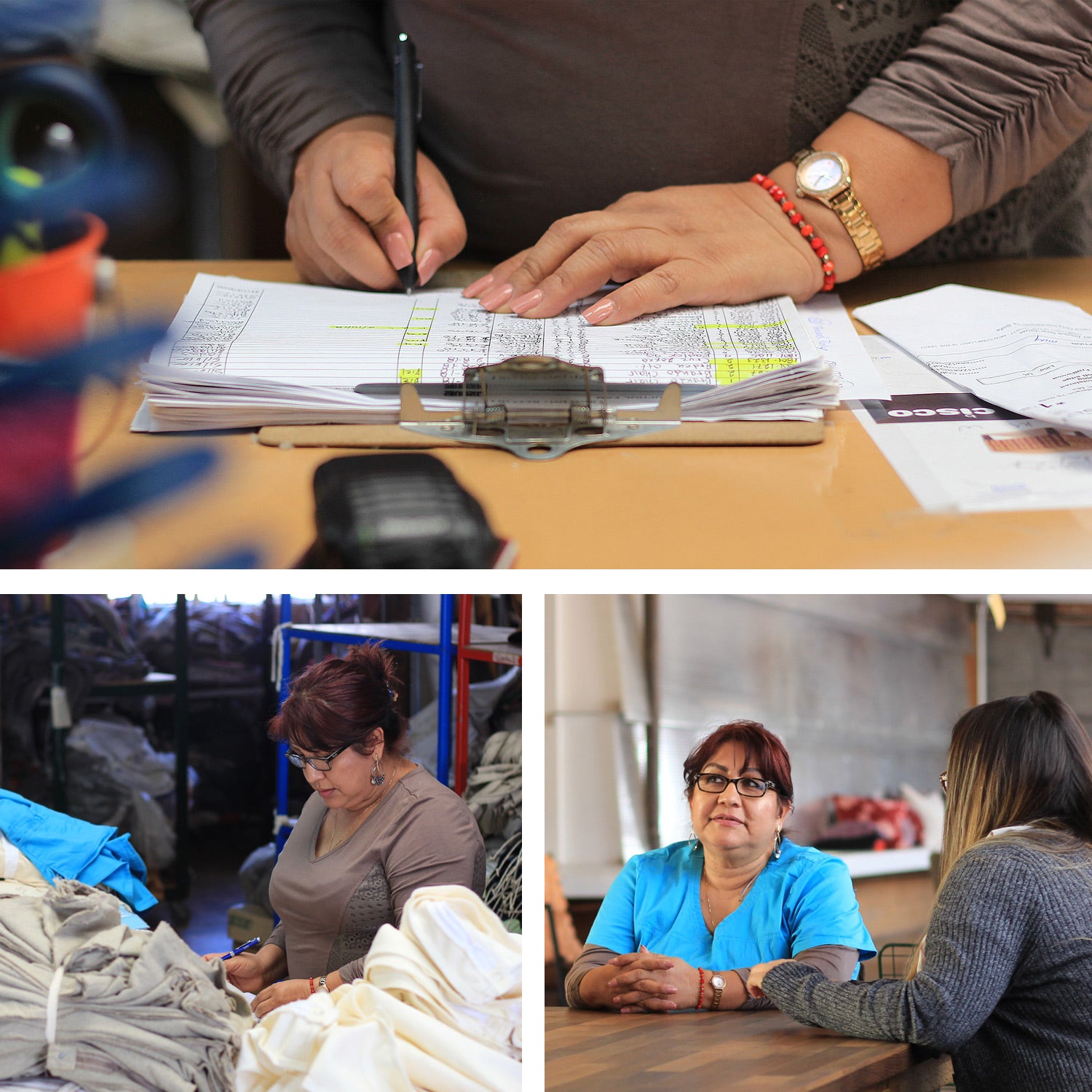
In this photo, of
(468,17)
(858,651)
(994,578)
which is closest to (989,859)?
(994,578)

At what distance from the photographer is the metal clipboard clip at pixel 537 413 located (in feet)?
1.62

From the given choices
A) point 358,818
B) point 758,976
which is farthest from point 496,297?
point 758,976

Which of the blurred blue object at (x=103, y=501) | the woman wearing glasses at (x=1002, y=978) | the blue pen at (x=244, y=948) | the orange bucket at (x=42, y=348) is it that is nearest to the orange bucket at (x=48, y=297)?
the orange bucket at (x=42, y=348)

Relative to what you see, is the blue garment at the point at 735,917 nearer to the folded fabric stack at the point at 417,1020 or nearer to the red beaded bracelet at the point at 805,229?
the folded fabric stack at the point at 417,1020

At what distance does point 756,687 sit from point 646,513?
925 mm

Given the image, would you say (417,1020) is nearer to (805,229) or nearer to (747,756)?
(747,756)

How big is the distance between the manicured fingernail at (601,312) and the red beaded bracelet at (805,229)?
0.17m

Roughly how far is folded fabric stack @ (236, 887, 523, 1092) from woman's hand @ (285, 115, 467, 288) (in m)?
0.44

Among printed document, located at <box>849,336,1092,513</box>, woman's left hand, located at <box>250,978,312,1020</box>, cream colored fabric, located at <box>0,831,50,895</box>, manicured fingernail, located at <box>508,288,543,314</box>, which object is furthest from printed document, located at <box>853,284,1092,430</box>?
cream colored fabric, located at <box>0,831,50,895</box>

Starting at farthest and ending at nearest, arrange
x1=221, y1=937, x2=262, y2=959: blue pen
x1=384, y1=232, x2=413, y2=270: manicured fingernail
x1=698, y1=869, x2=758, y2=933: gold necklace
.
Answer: x1=384, y1=232, x2=413, y2=270: manicured fingernail < x1=698, y1=869, x2=758, y2=933: gold necklace < x1=221, y1=937, x2=262, y2=959: blue pen

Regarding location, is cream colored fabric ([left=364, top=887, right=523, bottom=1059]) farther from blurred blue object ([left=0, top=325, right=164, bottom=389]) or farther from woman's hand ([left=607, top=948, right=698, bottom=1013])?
blurred blue object ([left=0, top=325, right=164, bottom=389])

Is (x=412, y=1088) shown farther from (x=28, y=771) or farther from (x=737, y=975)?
(x=28, y=771)

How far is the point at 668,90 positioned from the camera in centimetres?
76

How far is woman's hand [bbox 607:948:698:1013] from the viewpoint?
567 millimetres
